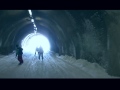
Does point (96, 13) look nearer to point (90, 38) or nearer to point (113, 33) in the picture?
point (113, 33)

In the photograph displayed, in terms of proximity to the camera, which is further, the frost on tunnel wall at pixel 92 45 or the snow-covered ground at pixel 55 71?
the frost on tunnel wall at pixel 92 45

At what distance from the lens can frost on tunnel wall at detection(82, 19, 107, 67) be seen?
52.7ft

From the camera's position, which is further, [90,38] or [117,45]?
[90,38]

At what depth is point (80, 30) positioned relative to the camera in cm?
1934

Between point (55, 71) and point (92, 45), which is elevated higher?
point (92, 45)

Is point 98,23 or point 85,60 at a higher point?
point 98,23

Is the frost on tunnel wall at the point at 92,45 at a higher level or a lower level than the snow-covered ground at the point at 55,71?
higher

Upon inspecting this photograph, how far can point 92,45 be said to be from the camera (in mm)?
17781

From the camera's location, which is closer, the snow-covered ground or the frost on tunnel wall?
the snow-covered ground

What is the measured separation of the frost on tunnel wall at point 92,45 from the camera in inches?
633

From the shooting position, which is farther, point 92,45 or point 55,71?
point 92,45

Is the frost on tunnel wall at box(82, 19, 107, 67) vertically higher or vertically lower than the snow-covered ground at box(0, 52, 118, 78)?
higher
